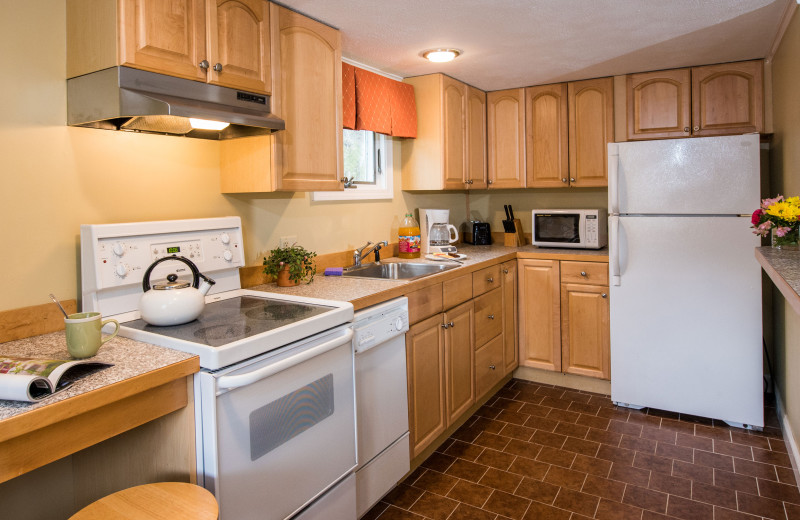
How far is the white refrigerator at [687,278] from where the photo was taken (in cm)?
292

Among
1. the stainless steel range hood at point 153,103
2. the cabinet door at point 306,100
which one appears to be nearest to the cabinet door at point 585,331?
the cabinet door at point 306,100

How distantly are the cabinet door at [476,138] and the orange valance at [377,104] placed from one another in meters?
0.51

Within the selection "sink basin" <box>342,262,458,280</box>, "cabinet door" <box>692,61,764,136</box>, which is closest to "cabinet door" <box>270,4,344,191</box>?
"sink basin" <box>342,262,458,280</box>

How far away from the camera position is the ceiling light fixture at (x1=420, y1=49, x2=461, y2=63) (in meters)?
2.96

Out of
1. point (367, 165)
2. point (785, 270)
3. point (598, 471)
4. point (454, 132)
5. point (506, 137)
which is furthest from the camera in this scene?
point (506, 137)

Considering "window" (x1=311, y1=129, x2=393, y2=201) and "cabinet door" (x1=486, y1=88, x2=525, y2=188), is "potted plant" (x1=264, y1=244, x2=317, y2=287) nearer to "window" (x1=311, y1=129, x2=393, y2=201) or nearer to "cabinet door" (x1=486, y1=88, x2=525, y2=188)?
"window" (x1=311, y1=129, x2=393, y2=201)

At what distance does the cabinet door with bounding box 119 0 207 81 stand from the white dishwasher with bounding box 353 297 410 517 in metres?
1.08

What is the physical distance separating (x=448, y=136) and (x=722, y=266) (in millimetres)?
1807

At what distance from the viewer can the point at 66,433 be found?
1176mm

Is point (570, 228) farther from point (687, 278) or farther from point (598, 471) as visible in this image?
point (598, 471)

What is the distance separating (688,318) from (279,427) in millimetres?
2514

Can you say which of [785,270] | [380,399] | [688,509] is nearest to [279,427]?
[380,399]

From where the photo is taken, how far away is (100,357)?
145 centimetres

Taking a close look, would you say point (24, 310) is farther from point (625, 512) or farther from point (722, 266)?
point (722, 266)
